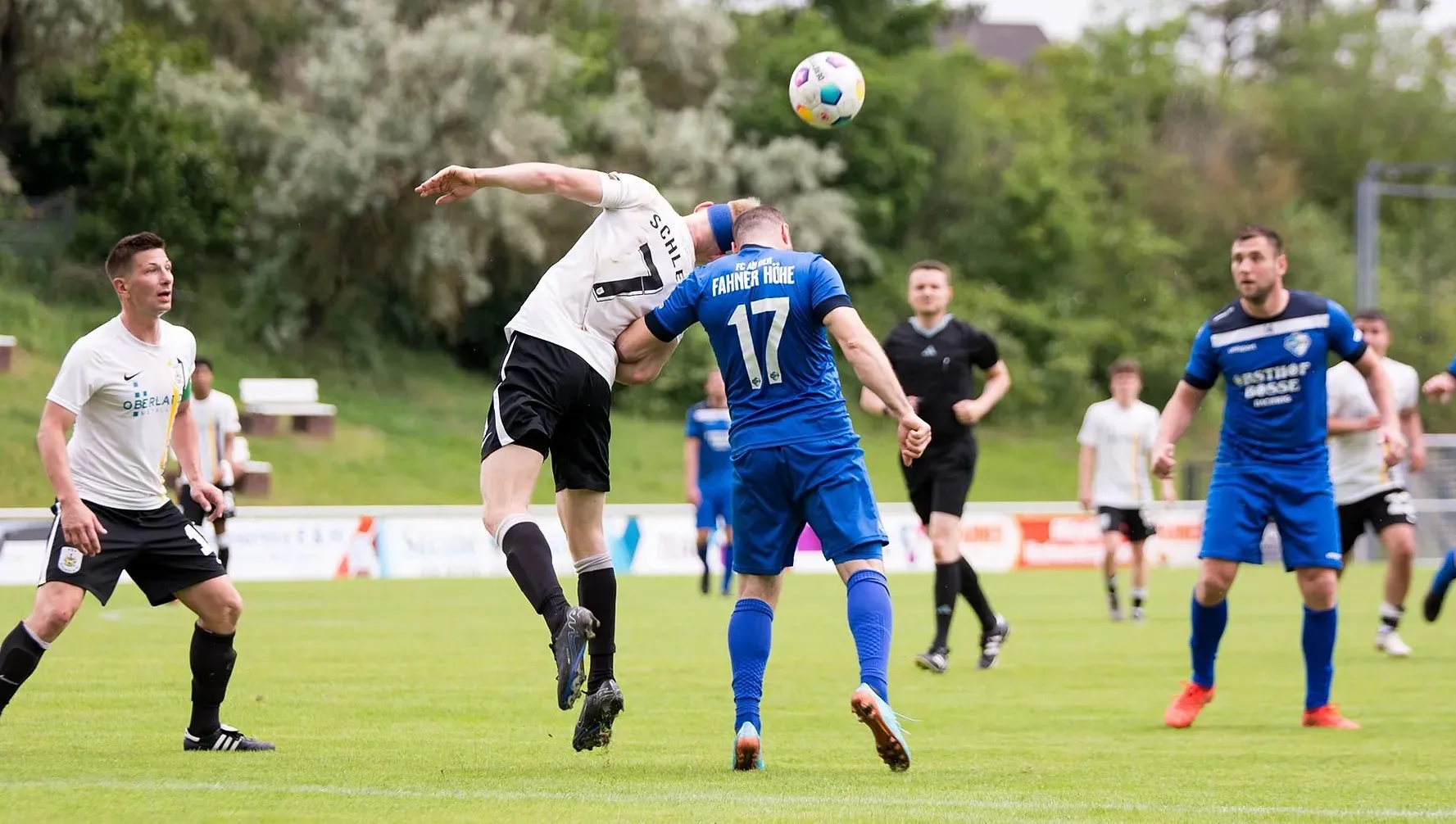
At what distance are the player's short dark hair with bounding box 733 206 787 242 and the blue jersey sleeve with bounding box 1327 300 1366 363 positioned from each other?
2.86m

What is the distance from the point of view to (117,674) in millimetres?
10320

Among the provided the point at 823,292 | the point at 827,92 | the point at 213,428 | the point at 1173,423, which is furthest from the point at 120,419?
the point at 213,428

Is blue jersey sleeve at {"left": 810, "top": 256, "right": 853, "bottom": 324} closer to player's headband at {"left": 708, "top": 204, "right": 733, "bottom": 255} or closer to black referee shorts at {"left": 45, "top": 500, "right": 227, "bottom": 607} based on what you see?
player's headband at {"left": 708, "top": 204, "right": 733, "bottom": 255}

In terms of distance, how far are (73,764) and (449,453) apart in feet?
88.6

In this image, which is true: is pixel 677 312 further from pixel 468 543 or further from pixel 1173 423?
pixel 468 543

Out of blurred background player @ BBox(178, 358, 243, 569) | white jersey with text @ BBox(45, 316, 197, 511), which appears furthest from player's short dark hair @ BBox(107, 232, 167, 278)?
blurred background player @ BBox(178, 358, 243, 569)

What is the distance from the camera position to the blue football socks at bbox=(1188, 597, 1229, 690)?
8.58 m

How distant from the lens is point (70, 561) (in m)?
6.86

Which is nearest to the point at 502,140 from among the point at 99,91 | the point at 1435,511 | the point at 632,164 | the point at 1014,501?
the point at 632,164

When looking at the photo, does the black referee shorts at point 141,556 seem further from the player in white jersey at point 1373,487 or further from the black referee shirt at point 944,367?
the player in white jersey at point 1373,487

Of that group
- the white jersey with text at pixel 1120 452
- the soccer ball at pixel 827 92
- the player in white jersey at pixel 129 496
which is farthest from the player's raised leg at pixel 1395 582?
the player in white jersey at pixel 129 496

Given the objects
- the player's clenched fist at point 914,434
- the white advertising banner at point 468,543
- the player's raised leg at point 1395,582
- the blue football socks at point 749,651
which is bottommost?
the white advertising banner at point 468,543

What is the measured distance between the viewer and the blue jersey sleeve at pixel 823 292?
6.57 m

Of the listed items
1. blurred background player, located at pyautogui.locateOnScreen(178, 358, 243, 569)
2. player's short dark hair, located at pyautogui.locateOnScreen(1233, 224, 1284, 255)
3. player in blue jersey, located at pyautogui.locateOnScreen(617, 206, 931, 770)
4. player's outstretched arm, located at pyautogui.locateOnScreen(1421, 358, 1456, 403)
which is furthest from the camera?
blurred background player, located at pyautogui.locateOnScreen(178, 358, 243, 569)
